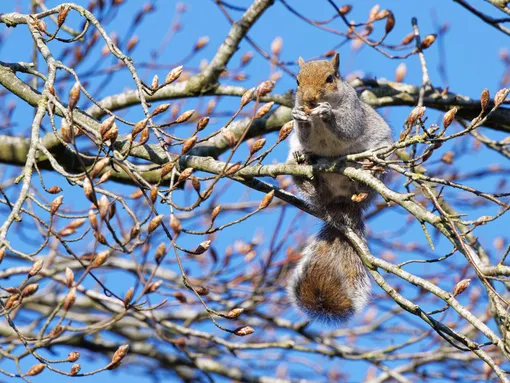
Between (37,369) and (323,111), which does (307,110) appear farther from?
(37,369)

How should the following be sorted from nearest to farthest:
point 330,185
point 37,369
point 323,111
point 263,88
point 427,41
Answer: point 37,369 < point 263,88 < point 323,111 < point 330,185 < point 427,41

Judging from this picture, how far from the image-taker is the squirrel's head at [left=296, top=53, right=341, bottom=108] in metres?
3.52

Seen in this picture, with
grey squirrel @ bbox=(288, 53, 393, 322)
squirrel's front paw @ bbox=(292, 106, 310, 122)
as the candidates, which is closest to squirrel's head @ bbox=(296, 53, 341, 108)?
grey squirrel @ bbox=(288, 53, 393, 322)

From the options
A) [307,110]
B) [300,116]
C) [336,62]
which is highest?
[336,62]

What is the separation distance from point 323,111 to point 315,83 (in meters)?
0.27

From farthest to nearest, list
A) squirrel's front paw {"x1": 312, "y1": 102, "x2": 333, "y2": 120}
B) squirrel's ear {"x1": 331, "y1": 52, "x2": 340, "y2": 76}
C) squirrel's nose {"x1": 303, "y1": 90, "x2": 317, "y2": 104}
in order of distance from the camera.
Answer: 1. squirrel's ear {"x1": 331, "y1": 52, "x2": 340, "y2": 76}
2. squirrel's nose {"x1": 303, "y1": 90, "x2": 317, "y2": 104}
3. squirrel's front paw {"x1": 312, "y1": 102, "x2": 333, "y2": 120}

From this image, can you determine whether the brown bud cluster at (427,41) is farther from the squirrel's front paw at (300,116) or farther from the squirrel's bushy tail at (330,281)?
the squirrel's front paw at (300,116)

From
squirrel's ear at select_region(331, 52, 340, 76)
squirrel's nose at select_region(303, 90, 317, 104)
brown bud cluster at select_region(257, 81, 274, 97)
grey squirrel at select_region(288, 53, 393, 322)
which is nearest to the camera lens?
brown bud cluster at select_region(257, 81, 274, 97)

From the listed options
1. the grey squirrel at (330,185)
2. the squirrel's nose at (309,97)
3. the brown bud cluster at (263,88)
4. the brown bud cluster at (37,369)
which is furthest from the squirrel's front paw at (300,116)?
the brown bud cluster at (37,369)

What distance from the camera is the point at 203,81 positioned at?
4.24 m

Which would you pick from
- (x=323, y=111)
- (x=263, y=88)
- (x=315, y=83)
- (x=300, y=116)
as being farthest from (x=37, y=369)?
(x=315, y=83)

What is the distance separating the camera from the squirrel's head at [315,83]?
352 centimetres

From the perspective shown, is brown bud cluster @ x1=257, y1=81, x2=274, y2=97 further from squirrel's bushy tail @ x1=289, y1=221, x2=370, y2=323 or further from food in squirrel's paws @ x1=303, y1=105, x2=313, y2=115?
squirrel's bushy tail @ x1=289, y1=221, x2=370, y2=323

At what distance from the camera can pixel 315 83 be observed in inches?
→ 142
